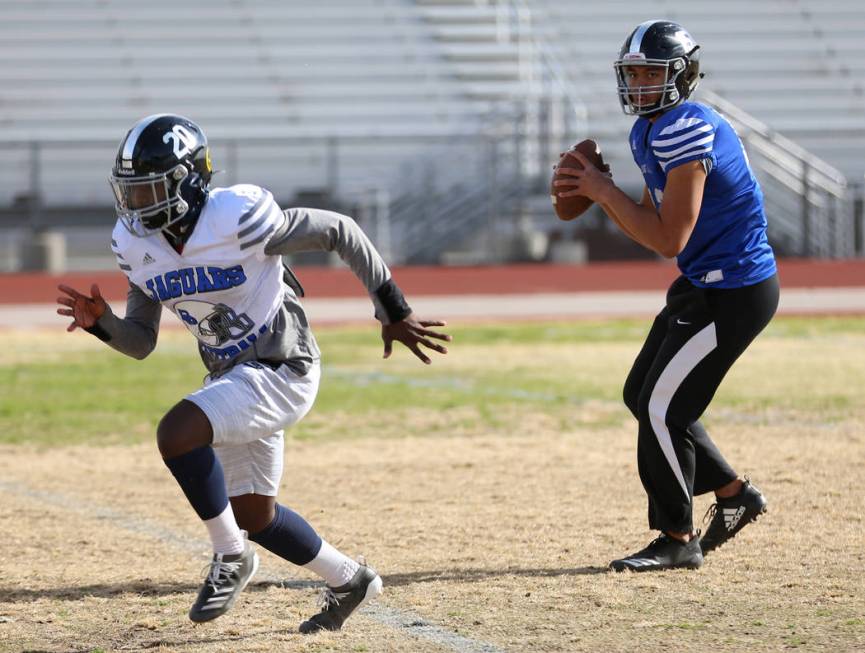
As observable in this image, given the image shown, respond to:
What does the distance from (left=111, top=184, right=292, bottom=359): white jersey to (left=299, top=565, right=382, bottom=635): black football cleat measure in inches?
33.4

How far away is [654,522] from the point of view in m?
5.45

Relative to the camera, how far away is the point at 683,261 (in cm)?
536

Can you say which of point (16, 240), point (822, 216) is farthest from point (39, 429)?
point (822, 216)

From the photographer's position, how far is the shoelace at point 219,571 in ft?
14.4

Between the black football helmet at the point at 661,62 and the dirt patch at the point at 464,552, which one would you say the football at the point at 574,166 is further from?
the dirt patch at the point at 464,552

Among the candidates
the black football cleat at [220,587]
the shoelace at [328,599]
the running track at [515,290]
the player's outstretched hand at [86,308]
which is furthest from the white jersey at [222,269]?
the running track at [515,290]

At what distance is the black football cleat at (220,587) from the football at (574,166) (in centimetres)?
195

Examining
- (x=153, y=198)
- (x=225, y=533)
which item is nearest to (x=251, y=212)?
(x=153, y=198)

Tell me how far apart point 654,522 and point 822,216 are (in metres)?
18.8

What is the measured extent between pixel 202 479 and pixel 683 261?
6.94 feet

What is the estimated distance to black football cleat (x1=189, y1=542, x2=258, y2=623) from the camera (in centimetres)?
437

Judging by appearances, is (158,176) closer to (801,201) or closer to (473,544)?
(473,544)

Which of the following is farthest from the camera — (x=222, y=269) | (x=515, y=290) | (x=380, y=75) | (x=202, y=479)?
(x=380, y=75)

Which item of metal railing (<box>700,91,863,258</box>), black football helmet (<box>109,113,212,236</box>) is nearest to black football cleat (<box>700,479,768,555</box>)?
black football helmet (<box>109,113,212,236</box>)
